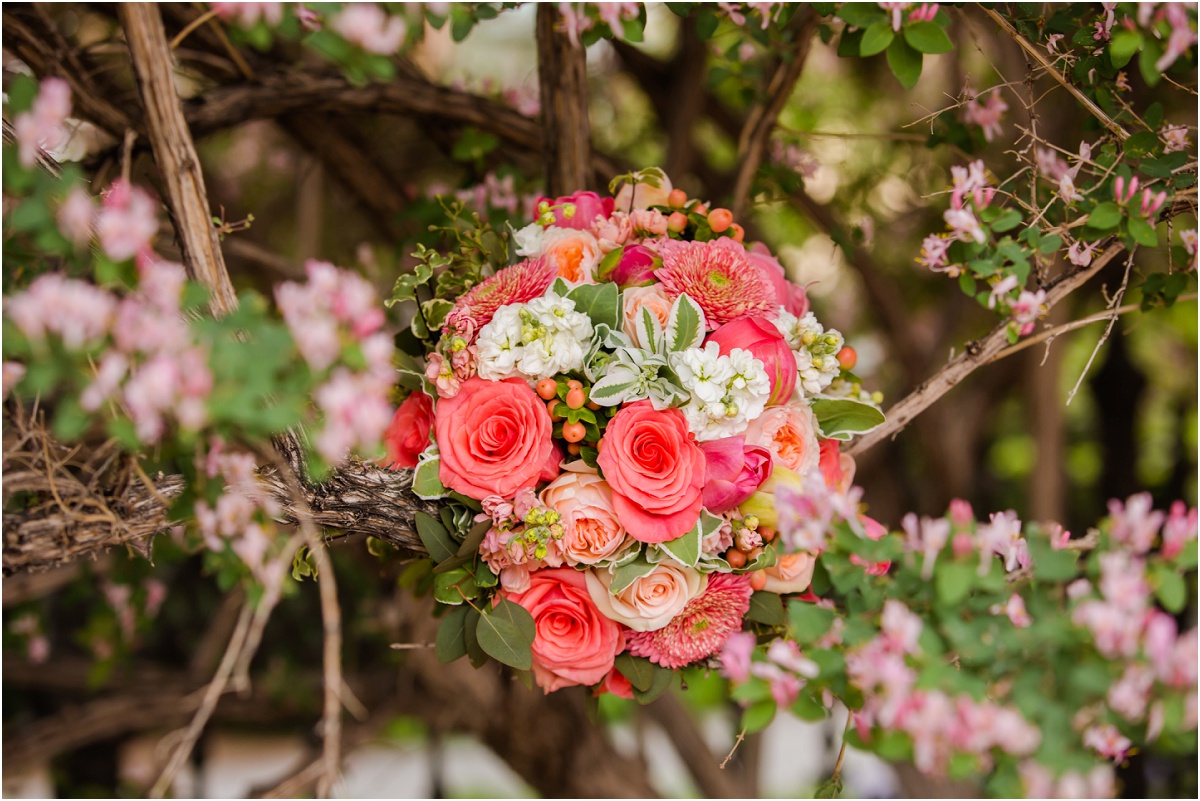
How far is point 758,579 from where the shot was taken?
78 cm

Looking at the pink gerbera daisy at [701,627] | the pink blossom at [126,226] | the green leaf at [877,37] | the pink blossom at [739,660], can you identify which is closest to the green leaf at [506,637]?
the pink gerbera daisy at [701,627]

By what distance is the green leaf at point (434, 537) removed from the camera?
74 cm

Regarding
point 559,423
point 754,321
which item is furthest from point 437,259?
point 754,321

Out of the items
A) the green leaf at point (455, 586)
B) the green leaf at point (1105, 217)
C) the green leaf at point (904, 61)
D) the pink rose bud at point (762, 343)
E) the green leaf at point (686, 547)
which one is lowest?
the green leaf at point (455, 586)

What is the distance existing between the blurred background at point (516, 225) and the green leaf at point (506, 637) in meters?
0.29

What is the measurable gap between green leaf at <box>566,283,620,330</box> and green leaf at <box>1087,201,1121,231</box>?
17.1 inches

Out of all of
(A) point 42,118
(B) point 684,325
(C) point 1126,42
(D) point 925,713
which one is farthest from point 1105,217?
(A) point 42,118

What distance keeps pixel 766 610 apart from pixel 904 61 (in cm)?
54

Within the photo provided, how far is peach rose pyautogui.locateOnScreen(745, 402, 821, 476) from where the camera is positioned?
76cm

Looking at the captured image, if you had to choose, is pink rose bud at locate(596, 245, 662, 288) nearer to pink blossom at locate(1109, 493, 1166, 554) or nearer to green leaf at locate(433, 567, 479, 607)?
green leaf at locate(433, 567, 479, 607)

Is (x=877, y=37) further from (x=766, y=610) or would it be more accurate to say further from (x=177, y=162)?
(x=177, y=162)

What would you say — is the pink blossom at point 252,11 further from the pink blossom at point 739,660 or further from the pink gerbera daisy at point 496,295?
the pink blossom at point 739,660

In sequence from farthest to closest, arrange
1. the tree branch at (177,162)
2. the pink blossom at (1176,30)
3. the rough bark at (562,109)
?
the rough bark at (562,109)
the tree branch at (177,162)
the pink blossom at (1176,30)

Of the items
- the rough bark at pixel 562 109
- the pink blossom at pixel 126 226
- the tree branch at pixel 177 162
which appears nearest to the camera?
the pink blossom at pixel 126 226
